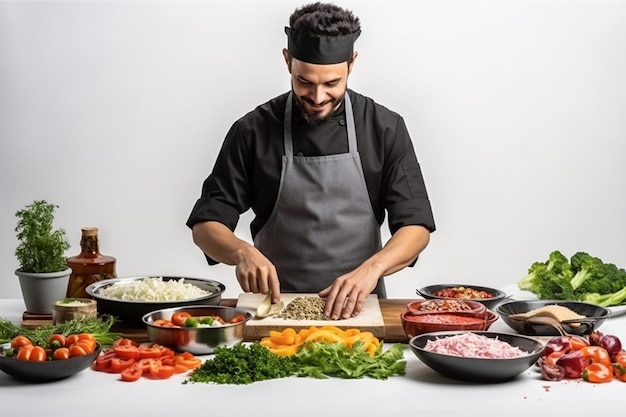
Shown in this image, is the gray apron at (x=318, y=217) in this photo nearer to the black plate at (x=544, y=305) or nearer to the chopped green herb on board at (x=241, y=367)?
the black plate at (x=544, y=305)

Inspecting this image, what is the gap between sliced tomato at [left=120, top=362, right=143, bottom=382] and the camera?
9.36 feet

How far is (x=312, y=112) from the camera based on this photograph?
406 cm

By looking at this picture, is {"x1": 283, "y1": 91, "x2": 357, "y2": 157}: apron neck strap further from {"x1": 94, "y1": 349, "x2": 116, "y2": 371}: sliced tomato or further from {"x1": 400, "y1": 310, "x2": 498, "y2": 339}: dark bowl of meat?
{"x1": 94, "y1": 349, "x2": 116, "y2": 371}: sliced tomato

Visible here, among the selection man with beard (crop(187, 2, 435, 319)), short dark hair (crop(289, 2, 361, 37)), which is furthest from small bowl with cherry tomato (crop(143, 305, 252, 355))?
short dark hair (crop(289, 2, 361, 37))

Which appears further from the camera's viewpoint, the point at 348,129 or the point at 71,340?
the point at 348,129

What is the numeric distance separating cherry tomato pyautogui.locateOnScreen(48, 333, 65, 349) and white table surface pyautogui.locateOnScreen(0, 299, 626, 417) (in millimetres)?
107

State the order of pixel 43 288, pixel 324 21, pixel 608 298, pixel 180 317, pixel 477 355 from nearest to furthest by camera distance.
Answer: pixel 477 355 → pixel 180 317 → pixel 43 288 → pixel 608 298 → pixel 324 21

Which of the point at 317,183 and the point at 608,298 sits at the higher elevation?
the point at 317,183

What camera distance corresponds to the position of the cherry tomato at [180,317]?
3.16 meters

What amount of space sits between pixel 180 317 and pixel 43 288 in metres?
0.68

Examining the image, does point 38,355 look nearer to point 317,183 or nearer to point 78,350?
point 78,350

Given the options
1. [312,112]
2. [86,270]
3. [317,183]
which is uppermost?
[312,112]

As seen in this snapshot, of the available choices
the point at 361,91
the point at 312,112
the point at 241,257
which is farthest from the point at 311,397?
the point at 361,91

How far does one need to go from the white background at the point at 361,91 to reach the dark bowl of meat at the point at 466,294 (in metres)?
2.72
